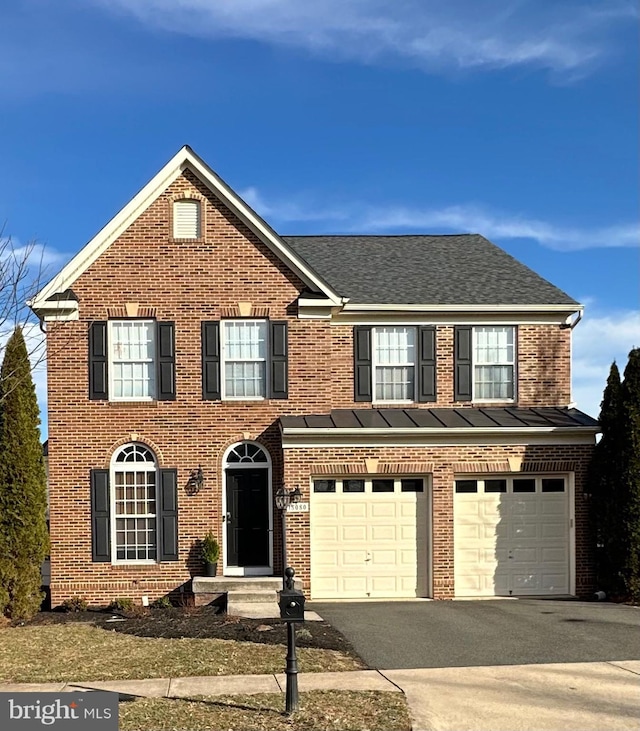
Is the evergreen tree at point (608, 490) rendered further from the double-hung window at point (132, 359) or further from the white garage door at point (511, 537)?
the double-hung window at point (132, 359)

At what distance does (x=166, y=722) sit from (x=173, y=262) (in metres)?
10.7

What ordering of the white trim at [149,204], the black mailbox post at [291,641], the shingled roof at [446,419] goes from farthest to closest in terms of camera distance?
the white trim at [149,204] < the shingled roof at [446,419] < the black mailbox post at [291,641]

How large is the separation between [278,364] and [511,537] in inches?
235

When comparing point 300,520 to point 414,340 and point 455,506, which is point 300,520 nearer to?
point 455,506

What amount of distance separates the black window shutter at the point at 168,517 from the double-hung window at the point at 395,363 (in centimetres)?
486

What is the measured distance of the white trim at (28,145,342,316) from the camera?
17.1 metres

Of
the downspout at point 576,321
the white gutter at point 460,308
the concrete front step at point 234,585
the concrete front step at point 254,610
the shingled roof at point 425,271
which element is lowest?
the concrete front step at point 254,610

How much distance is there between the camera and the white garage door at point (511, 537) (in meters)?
17.2

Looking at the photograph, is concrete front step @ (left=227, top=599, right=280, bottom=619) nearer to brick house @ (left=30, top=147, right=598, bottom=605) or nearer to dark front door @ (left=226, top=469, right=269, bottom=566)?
brick house @ (left=30, top=147, right=598, bottom=605)

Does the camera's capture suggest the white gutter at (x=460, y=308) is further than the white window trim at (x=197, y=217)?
Yes

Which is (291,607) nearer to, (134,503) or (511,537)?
(134,503)

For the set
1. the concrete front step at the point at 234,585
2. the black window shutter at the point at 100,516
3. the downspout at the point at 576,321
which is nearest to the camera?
the concrete front step at the point at 234,585

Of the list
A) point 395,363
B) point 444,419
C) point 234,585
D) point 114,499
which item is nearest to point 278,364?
point 395,363

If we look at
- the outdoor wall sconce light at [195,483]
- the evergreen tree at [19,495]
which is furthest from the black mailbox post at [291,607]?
the evergreen tree at [19,495]
